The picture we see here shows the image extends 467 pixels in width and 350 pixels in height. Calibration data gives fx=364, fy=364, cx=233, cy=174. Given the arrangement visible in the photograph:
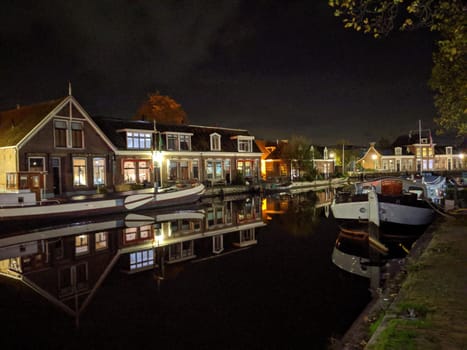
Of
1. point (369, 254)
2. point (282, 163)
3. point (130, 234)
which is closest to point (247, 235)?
point (130, 234)

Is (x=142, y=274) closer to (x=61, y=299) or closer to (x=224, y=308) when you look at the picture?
(x=61, y=299)

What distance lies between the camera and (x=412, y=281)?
28.2 feet

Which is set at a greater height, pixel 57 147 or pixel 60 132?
pixel 60 132

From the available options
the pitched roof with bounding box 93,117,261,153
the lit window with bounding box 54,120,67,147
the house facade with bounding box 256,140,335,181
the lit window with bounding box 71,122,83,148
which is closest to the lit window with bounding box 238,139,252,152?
the pitched roof with bounding box 93,117,261,153

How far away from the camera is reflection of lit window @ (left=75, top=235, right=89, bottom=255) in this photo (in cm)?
1562

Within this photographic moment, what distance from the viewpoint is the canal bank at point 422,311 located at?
18.1 ft

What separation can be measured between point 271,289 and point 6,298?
7.55 meters

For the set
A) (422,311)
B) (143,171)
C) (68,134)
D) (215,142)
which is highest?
(215,142)

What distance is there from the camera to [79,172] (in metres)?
32.9

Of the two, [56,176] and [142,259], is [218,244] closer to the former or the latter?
[142,259]

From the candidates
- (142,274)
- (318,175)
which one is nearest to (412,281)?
(142,274)

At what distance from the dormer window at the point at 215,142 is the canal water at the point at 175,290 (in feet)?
87.7

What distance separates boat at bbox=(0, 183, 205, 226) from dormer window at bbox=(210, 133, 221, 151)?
1339 cm

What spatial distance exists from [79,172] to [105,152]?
319 centimetres
